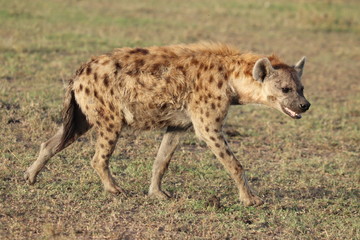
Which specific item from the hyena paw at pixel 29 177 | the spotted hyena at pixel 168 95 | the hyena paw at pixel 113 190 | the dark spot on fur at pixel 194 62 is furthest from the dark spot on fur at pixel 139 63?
the hyena paw at pixel 29 177

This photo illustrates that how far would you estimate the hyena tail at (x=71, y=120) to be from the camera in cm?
438

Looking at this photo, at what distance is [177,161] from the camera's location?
5289 millimetres

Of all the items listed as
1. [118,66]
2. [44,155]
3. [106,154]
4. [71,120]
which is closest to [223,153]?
[106,154]

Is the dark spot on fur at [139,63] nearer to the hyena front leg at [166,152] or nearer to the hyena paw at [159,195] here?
the hyena front leg at [166,152]

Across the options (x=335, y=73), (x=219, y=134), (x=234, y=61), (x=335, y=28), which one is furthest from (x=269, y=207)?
(x=335, y=28)

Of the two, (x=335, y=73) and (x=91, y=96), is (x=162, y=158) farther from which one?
(x=335, y=73)

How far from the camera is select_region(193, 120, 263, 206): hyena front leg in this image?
4.30m

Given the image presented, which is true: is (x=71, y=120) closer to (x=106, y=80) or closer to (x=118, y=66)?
(x=106, y=80)

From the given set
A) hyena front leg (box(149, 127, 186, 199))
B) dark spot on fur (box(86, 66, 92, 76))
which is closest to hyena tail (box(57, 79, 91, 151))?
dark spot on fur (box(86, 66, 92, 76))

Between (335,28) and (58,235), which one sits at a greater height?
(58,235)

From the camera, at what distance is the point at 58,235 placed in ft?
12.0

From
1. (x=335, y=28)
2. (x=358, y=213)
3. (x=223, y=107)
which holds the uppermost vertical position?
(x=223, y=107)

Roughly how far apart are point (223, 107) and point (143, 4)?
8.84 meters

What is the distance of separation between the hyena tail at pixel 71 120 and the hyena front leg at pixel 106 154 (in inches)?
A: 7.6
